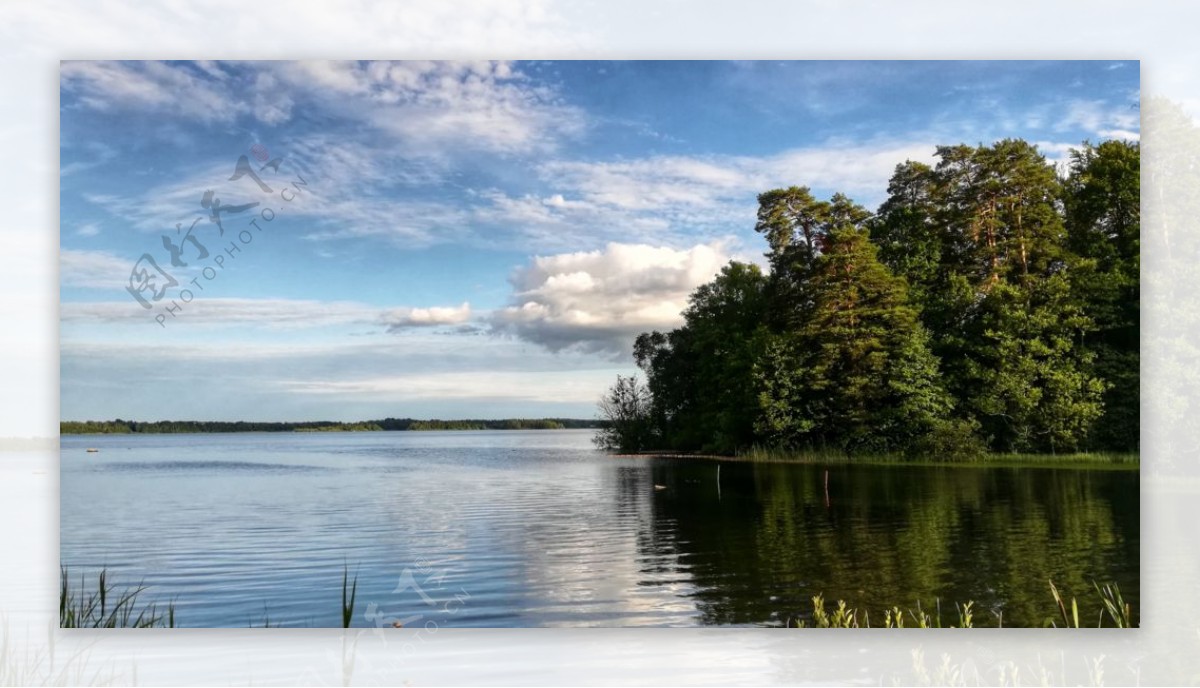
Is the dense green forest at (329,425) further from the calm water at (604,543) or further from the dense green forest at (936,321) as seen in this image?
the dense green forest at (936,321)

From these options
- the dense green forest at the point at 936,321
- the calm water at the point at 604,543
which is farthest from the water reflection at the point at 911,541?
the dense green forest at the point at 936,321

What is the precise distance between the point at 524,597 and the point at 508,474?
403 inches

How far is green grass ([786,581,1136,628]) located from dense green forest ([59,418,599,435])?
3726mm

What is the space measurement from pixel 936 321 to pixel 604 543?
5.44 metres

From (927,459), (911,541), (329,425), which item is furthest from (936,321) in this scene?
(329,425)

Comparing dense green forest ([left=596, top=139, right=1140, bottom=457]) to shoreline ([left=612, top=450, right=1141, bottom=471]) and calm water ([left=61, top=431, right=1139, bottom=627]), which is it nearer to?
shoreline ([left=612, top=450, right=1141, bottom=471])

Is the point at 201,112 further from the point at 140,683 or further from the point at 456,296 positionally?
the point at 140,683

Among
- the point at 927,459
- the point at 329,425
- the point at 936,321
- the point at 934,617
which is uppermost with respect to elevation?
the point at 936,321

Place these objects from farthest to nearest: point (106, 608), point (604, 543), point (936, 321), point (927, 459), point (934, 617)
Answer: point (927, 459) < point (936, 321) < point (604, 543) < point (106, 608) < point (934, 617)

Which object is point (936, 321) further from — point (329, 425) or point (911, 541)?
point (329, 425)

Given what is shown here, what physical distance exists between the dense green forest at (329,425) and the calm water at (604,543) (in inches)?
16.8

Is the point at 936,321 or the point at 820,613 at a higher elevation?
the point at 936,321

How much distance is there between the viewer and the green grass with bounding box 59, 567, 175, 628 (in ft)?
23.9

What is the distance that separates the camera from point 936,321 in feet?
42.1
